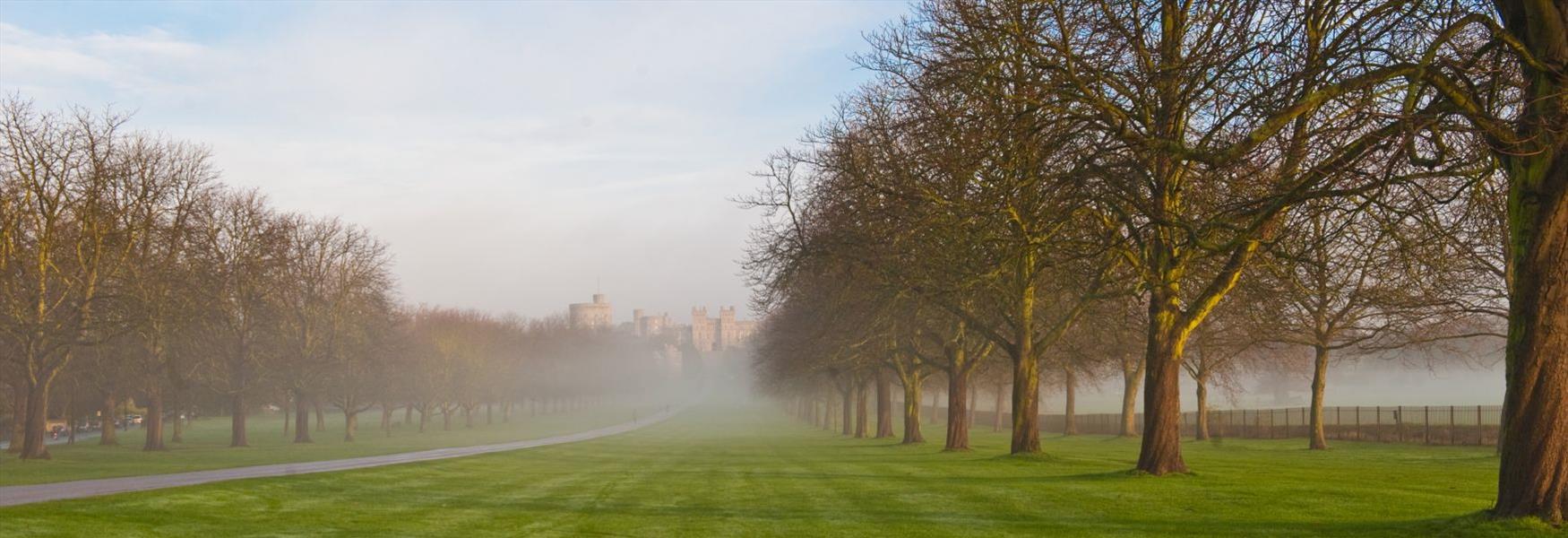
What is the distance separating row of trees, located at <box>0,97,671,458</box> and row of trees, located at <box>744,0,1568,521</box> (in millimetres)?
26907

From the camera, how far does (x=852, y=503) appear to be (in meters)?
22.4

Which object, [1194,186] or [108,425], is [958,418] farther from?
[108,425]

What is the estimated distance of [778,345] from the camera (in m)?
64.1

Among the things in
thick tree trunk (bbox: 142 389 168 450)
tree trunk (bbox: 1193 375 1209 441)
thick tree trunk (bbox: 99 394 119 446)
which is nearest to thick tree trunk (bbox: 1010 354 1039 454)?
tree trunk (bbox: 1193 375 1209 441)

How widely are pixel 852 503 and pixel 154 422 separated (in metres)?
47.9

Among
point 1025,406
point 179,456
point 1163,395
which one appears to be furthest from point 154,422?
point 1163,395

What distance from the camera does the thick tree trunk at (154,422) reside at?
57.2m

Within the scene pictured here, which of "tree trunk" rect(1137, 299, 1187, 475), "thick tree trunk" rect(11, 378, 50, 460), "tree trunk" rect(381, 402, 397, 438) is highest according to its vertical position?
"tree trunk" rect(1137, 299, 1187, 475)

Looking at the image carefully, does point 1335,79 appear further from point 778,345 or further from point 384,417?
point 384,417

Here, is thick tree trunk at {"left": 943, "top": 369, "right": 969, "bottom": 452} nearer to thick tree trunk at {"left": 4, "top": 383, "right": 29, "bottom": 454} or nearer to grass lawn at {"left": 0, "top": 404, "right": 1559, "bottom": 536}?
grass lawn at {"left": 0, "top": 404, "right": 1559, "bottom": 536}

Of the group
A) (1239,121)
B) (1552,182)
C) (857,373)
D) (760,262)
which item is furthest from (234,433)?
(1552,182)

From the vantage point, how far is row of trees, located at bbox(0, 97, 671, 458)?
150 ft

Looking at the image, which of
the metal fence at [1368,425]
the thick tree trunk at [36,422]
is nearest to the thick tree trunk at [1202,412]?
the metal fence at [1368,425]

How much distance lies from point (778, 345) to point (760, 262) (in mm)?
26863
